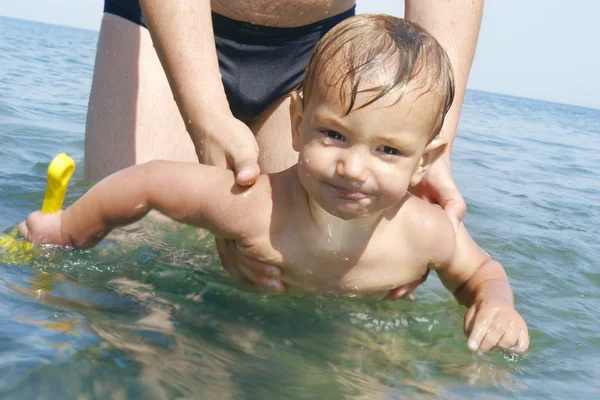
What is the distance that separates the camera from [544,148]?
468 inches

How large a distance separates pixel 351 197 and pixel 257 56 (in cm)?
A: 143

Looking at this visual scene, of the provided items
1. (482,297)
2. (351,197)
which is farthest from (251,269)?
(482,297)

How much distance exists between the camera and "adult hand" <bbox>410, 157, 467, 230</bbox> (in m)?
2.91

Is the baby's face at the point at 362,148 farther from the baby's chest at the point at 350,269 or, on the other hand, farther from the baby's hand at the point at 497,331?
the baby's hand at the point at 497,331

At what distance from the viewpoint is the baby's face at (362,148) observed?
7.57 feet

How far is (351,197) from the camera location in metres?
2.36

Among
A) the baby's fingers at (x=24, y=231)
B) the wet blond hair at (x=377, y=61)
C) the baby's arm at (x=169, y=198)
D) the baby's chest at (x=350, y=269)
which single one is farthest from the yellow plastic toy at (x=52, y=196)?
the wet blond hair at (x=377, y=61)

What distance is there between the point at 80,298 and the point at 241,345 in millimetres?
544

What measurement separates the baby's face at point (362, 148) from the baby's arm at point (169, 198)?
295 mm

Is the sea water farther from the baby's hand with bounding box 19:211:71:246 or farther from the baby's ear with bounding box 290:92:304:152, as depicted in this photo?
the baby's ear with bounding box 290:92:304:152

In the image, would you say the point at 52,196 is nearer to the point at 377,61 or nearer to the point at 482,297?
the point at 377,61

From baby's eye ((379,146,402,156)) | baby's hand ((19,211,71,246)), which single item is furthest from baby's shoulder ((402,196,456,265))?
baby's hand ((19,211,71,246))

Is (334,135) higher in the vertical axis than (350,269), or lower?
higher

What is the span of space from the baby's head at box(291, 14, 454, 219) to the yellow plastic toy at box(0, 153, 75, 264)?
96 cm
